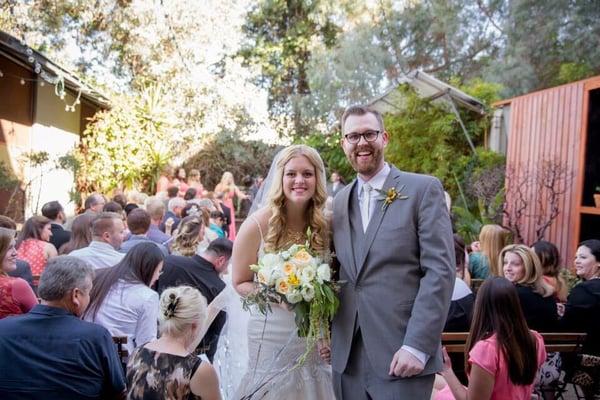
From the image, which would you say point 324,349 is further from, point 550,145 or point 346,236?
point 550,145

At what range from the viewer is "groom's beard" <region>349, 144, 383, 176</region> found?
2973mm

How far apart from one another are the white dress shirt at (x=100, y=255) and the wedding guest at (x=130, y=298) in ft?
2.55

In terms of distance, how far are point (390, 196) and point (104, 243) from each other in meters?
3.14

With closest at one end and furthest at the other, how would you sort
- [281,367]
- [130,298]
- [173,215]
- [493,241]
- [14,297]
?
[281,367] → [14,297] → [130,298] → [493,241] → [173,215]

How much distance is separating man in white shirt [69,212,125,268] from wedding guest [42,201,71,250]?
5.56 ft

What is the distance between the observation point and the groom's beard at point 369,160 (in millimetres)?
2973

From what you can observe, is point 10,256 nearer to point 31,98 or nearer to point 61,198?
point 31,98

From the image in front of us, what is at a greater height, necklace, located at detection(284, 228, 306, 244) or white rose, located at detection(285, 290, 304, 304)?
necklace, located at detection(284, 228, 306, 244)

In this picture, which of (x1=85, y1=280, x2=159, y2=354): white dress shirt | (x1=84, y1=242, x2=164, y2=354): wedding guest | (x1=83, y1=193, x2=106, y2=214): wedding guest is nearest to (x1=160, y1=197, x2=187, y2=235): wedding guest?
(x1=83, y1=193, x2=106, y2=214): wedding guest

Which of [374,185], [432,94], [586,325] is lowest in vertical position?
[586,325]

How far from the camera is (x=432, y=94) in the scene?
49.1 ft

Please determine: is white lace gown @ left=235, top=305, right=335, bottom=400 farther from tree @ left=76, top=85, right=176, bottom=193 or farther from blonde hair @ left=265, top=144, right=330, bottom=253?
tree @ left=76, top=85, right=176, bottom=193

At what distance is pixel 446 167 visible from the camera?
14234 millimetres

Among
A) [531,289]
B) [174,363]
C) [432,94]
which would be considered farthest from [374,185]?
[432,94]
